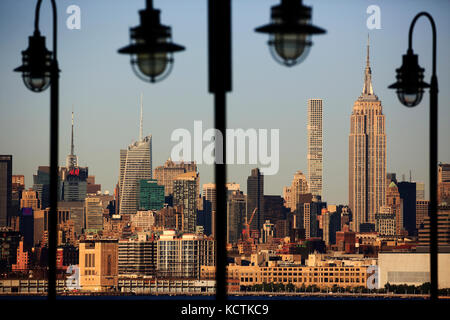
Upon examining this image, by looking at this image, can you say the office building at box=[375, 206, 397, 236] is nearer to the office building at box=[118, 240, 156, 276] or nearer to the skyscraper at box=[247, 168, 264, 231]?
the skyscraper at box=[247, 168, 264, 231]

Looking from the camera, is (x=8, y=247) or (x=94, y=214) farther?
(x=94, y=214)

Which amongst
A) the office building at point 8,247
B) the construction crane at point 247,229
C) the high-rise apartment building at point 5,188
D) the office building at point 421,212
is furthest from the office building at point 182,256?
the office building at point 421,212

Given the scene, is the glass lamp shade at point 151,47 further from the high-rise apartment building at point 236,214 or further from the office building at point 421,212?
the office building at point 421,212

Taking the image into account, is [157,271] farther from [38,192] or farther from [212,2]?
[212,2]

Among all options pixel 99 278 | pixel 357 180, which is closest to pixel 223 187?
pixel 99 278

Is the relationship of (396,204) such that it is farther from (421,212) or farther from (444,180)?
(444,180)

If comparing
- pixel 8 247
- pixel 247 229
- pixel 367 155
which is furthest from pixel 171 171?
pixel 8 247

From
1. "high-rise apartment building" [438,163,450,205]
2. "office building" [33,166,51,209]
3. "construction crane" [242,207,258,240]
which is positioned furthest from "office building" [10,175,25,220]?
"high-rise apartment building" [438,163,450,205]
